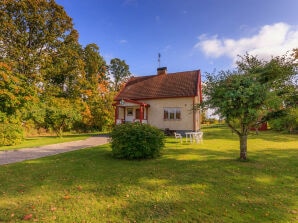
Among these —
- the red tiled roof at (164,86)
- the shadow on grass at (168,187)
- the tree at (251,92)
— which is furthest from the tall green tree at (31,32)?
the tree at (251,92)

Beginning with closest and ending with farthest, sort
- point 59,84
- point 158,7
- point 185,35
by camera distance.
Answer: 1. point 158,7
2. point 185,35
3. point 59,84

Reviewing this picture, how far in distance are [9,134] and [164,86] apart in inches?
558

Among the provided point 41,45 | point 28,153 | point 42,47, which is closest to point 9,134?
point 28,153

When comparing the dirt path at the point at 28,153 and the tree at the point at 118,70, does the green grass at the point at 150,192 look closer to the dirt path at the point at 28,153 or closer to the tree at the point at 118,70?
the dirt path at the point at 28,153

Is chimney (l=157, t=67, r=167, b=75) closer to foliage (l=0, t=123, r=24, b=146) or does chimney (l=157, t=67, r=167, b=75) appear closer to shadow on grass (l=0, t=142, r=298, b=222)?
foliage (l=0, t=123, r=24, b=146)

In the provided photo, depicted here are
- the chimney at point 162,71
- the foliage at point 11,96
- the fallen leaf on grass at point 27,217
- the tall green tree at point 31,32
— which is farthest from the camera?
the chimney at point 162,71

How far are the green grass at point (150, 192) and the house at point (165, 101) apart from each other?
1091 cm

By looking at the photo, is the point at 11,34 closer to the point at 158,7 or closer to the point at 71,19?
the point at 71,19

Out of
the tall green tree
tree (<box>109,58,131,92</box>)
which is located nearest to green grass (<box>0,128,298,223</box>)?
the tall green tree

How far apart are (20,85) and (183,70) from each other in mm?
16040

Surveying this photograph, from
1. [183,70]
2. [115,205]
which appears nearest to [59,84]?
[183,70]

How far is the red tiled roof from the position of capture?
17812 mm

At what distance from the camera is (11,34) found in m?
20.0

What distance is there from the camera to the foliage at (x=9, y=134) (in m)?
10.9
